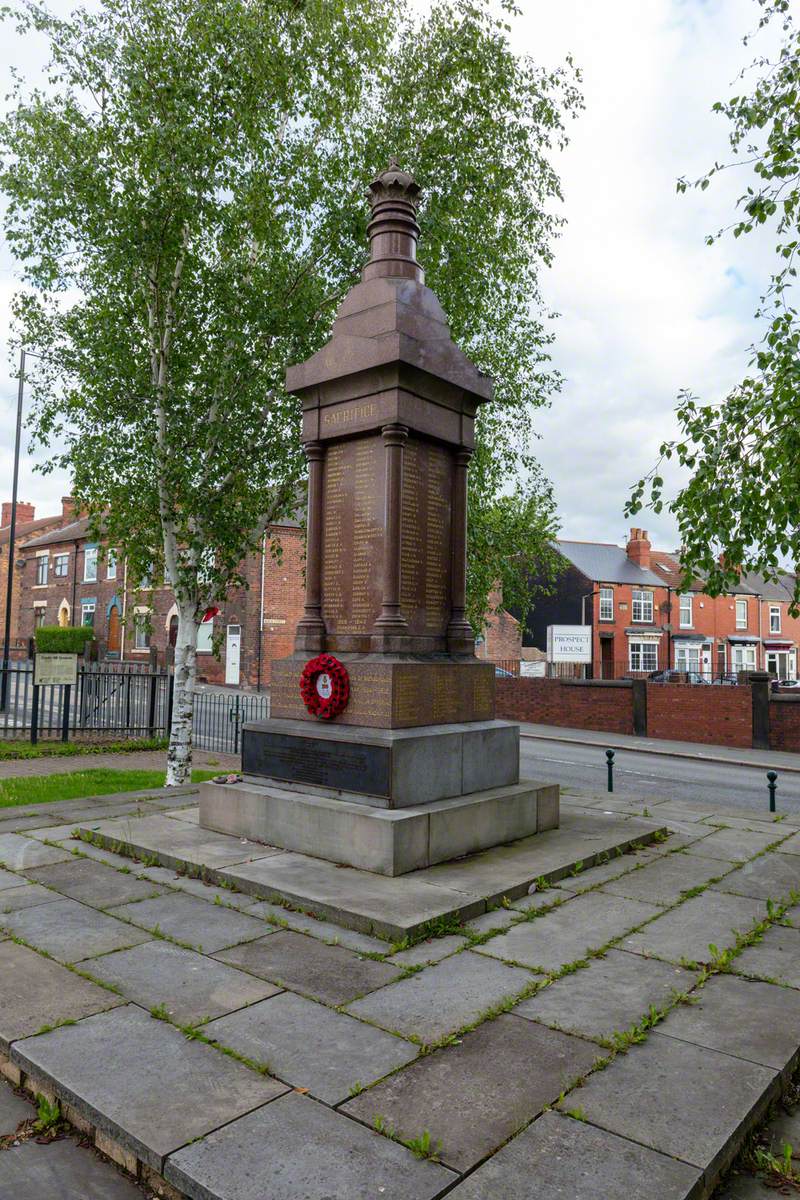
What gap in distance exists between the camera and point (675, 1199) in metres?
2.70

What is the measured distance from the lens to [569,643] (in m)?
34.9

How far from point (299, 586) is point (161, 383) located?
24.4m

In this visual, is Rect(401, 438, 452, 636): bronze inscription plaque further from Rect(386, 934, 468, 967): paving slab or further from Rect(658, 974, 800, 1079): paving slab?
Rect(658, 974, 800, 1079): paving slab

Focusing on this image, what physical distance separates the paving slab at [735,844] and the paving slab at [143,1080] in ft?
18.3

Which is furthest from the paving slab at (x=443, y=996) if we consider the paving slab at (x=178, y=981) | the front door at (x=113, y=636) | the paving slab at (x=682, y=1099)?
the front door at (x=113, y=636)

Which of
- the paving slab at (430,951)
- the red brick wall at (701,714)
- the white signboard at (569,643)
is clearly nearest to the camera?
the paving slab at (430,951)

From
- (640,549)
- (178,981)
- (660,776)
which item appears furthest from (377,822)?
(640,549)

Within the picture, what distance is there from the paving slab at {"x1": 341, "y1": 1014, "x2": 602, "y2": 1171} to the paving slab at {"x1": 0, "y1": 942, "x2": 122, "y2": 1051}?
1.70m

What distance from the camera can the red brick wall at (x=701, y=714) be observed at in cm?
2475

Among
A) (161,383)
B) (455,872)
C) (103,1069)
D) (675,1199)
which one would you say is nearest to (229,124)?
(161,383)

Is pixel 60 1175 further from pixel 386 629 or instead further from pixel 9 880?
pixel 386 629

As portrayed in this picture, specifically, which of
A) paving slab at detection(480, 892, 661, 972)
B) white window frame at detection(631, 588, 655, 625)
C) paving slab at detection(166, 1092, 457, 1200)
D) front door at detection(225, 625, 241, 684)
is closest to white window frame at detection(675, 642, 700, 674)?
white window frame at detection(631, 588, 655, 625)

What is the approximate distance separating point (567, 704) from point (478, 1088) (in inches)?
1052

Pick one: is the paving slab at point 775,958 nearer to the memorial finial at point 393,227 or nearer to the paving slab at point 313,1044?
the paving slab at point 313,1044
